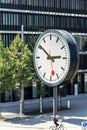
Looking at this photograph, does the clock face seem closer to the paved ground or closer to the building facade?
the paved ground

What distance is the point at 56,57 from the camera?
677 cm

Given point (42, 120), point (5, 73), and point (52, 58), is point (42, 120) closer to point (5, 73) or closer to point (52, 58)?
point (5, 73)

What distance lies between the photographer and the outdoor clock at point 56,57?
21.6 feet

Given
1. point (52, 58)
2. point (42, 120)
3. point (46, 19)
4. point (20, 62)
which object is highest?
point (46, 19)

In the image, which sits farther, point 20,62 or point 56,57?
point 20,62

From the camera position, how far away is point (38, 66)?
22.8 ft

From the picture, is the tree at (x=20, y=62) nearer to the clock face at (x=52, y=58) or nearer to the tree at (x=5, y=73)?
the tree at (x=5, y=73)

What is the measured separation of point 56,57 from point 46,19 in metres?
45.4

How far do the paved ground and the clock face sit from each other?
22.8 metres

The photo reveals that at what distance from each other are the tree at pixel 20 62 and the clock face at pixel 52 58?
89.2 ft

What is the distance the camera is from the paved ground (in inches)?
1180

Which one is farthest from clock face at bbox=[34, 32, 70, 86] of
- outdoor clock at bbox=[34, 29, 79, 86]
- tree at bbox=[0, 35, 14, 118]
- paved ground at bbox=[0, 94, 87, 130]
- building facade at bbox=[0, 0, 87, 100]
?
building facade at bbox=[0, 0, 87, 100]

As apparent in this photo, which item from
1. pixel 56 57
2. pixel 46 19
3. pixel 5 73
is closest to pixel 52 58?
pixel 56 57

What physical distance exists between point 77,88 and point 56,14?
11.0 metres
